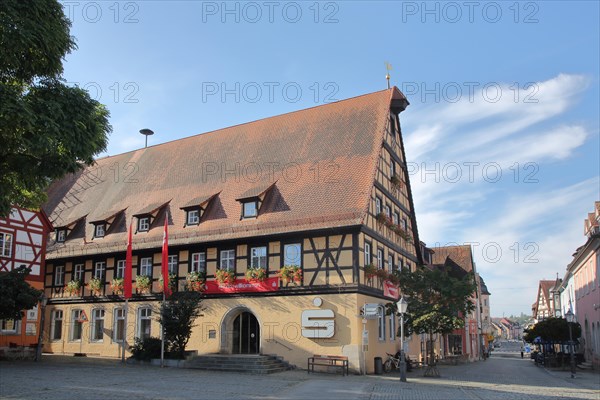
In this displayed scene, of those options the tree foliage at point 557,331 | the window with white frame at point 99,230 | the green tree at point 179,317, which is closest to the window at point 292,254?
the green tree at point 179,317

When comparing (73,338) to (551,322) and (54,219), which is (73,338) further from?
(551,322)

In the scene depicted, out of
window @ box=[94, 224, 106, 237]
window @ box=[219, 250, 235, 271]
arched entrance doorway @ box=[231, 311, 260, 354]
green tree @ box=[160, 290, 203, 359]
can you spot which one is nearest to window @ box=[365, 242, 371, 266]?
arched entrance doorway @ box=[231, 311, 260, 354]

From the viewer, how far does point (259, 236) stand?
2405 centimetres

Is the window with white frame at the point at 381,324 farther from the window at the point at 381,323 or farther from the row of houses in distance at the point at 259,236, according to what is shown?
the row of houses in distance at the point at 259,236

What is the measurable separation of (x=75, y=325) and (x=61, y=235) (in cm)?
516

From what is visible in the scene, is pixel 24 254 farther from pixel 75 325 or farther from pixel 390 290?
pixel 390 290

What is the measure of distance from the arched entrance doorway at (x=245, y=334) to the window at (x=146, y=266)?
5506 mm

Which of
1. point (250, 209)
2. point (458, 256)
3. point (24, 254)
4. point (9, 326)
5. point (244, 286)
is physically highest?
point (458, 256)

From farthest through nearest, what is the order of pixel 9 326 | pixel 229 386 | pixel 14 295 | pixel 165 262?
1. pixel 9 326
2. pixel 165 262
3. pixel 14 295
4. pixel 229 386

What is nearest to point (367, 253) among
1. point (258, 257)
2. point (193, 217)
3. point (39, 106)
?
point (258, 257)

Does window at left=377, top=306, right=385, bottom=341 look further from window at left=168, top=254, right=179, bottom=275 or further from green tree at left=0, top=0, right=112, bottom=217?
green tree at left=0, top=0, right=112, bottom=217

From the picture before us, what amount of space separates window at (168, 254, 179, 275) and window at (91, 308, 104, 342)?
4961mm

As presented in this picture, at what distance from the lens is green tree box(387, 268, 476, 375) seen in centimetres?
2298

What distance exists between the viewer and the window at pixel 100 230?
29.8 metres
